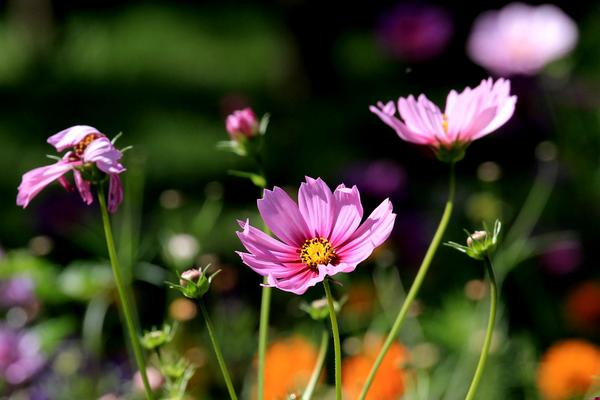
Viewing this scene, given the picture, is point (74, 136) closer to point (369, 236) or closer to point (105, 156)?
point (105, 156)

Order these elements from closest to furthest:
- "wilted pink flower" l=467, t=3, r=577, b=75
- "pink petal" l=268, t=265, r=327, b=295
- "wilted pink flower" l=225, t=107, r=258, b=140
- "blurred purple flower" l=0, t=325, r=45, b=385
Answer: "pink petal" l=268, t=265, r=327, b=295
"wilted pink flower" l=225, t=107, r=258, b=140
"blurred purple flower" l=0, t=325, r=45, b=385
"wilted pink flower" l=467, t=3, r=577, b=75

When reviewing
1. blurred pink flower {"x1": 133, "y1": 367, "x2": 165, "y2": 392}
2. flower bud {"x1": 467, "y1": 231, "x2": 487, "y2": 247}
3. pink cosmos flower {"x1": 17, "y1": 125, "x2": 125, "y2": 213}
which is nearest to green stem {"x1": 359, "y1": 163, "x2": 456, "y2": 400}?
flower bud {"x1": 467, "y1": 231, "x2": 487, "y2": 247}

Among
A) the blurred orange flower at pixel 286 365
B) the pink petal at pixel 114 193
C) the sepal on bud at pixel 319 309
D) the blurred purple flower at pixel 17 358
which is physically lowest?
the blurred orange flower at pixel 286 365

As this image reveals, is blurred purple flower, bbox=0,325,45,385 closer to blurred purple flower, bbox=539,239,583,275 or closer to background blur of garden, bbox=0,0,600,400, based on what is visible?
background blur of garden, bbox=0,0,600,400

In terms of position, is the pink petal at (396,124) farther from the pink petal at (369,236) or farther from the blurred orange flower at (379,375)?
the blurred orange flower at (379,375)

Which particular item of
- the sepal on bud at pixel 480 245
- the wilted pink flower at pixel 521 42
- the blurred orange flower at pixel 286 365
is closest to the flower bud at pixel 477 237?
the sepal on bud at pixel 480 245
